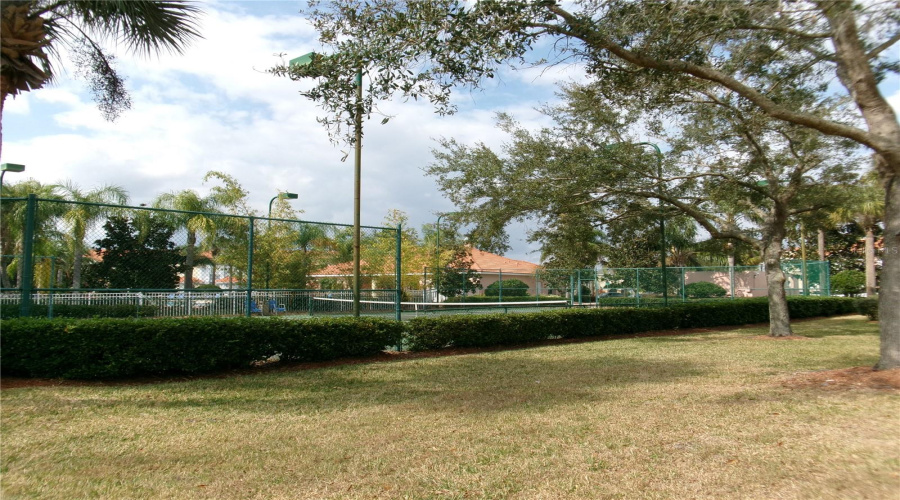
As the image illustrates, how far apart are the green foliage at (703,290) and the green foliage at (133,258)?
2211 centimetres

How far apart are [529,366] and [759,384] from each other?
3715 millimetres

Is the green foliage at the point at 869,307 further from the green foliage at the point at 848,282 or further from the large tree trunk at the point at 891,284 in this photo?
the large tree trunk at the point at 891,284

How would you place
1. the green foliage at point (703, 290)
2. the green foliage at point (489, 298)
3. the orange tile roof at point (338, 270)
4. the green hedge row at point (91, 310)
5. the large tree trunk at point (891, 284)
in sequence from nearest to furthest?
the large tree trunk at point (891, 284)
the green hedge row at point (91, 310)
the orange tile roof at point (338, 270)
the green foliage at point (703, 290)
the green foliage at point (489, 298)

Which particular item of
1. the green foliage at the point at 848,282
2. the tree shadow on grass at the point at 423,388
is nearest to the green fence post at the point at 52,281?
the tree shadow on grass at the point at 423,388

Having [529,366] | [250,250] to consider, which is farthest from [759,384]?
[250,250]

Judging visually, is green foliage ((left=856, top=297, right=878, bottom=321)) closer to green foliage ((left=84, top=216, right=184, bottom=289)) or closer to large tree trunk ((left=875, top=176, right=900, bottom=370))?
large tree trunk ((left=875, top=176, right=900, bottom=370))

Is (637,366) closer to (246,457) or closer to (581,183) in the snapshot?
(581,183)

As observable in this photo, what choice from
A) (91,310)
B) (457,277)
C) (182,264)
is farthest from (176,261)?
(457,277)

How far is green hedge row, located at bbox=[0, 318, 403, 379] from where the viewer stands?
776 centimetres

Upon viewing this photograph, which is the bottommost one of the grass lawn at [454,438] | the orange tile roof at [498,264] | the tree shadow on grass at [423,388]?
the tree shadow on grass at [423,388]

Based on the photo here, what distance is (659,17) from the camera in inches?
325

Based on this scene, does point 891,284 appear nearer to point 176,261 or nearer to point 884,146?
point 884,146

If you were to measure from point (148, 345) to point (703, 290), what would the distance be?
2378 centimetres

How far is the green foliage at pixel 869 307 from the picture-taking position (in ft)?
70.2
